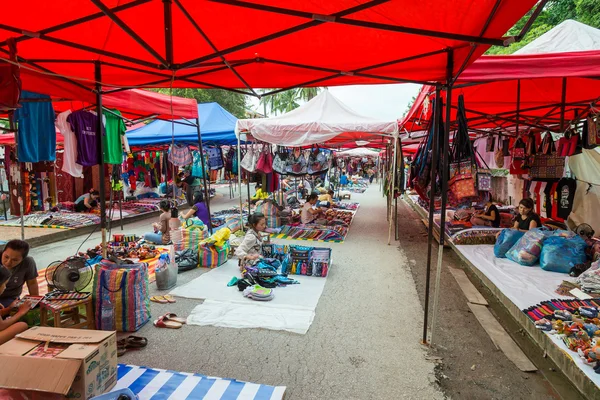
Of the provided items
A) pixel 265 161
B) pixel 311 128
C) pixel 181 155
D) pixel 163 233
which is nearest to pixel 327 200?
pixel 265 161

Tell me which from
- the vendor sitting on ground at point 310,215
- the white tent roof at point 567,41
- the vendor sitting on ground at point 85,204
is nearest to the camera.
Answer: the white tent roof at point 567,41

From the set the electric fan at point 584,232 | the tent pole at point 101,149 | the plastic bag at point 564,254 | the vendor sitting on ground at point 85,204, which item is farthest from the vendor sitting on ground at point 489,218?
the vendor sitting on ground at point 85,204

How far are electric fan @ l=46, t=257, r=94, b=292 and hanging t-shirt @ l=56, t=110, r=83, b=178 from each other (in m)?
1.54

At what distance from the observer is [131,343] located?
11.5 feet

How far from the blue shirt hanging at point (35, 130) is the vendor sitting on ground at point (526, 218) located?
7647 mm

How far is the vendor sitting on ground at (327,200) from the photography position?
14.2 m

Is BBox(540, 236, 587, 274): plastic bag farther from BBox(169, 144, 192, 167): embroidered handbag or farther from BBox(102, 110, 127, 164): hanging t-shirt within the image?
BBox(169, 144, 192, 167): embroidered handbag

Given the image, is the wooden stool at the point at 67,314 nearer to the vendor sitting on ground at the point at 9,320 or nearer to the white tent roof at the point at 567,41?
the vendor sitting on ground at the point at 9,320

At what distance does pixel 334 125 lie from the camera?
307 inches

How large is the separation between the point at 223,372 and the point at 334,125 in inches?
232

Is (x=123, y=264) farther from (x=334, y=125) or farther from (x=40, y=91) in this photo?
(x=334, y=125)

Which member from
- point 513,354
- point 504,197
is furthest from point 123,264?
point 504,197

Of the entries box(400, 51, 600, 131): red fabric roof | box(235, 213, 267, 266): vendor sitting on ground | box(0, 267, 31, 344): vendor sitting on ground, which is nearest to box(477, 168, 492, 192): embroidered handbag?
box(400, 51, 600, 131): red fabric roof

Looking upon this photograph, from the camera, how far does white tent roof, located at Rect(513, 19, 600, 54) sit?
503 cm
